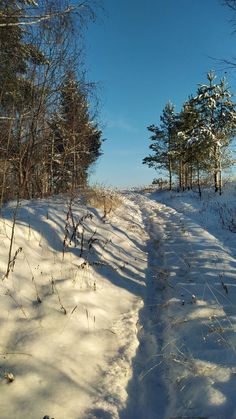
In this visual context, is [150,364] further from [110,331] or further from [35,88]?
[35,88]

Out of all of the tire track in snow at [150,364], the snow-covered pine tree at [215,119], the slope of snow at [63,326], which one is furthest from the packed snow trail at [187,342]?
the snow-covered pine tree at [215,119]

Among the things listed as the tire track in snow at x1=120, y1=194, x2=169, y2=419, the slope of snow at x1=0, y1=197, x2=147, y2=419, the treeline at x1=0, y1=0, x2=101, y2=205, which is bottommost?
the tire track in snow at x1=120, y1=194, x2=169, y2=419

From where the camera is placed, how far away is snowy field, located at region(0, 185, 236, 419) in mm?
2436

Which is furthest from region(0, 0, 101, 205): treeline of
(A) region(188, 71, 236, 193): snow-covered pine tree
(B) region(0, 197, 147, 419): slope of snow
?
(A) region(188, 71, 236, 193): snow-covered pine tree

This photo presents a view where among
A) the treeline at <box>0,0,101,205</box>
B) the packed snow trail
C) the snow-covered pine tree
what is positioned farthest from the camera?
the snow-covered pine tree

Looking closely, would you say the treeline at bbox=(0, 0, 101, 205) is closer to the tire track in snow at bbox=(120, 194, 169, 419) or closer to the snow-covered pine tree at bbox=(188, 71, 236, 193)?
the tire track in snow at bbox=(120, 194, 169, 419)

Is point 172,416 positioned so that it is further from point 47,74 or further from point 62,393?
point 47,74

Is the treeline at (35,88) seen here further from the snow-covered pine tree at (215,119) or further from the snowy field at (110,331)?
the snow-covered pine tree at (215,119)

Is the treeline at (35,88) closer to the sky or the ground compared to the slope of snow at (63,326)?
closer to the sky

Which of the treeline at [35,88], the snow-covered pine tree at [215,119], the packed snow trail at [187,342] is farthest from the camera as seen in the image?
the snow-covered pine tree at [215,119]

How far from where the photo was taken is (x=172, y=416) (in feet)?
7.56

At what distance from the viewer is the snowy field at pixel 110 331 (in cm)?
244

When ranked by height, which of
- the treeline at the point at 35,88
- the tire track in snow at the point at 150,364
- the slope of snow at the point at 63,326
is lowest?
the tire track in snow at the point at 150,364

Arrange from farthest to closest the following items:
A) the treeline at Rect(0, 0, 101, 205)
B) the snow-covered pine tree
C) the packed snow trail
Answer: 1. the snow-covered pine tree
2. the treeline at Rect(0, 0, 101, 205)
3. the packed snow trail
